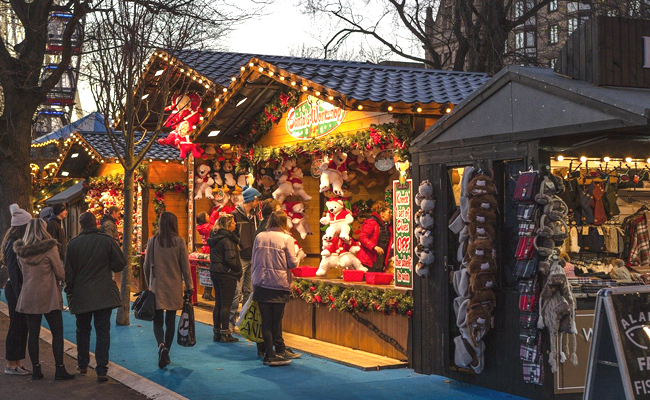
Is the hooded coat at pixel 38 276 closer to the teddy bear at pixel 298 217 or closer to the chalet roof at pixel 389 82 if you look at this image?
the chalet roof at pixel 389 82

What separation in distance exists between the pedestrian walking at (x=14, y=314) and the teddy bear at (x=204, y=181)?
6994mm

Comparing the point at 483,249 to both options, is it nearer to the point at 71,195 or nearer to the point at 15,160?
the point at 15,160

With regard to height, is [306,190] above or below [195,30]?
below

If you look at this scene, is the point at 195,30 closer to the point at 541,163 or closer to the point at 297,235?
the point at 297,235


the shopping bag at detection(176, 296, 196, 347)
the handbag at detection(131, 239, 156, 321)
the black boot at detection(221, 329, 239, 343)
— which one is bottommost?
the black boot at detection(221, 329, 239, 343)

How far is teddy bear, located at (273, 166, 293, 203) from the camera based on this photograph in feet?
46.6

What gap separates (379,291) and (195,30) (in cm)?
769

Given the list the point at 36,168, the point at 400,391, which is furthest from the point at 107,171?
the point at 400,391

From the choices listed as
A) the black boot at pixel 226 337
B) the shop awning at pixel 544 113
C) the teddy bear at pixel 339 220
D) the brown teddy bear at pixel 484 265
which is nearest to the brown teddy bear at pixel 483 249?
the brown teddy bear at pixel 484 265

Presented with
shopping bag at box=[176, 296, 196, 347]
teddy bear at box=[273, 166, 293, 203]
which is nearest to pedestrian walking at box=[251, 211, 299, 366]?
shopping bag at box=[176, 296, 196, 347]

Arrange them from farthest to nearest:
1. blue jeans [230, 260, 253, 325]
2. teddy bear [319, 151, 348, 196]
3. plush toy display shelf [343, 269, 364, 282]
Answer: blue jeans [230, 260, 253, 325], teddy bear [319, 151, 348, 196], plush toy display shelf [343, 269, 364, 282]

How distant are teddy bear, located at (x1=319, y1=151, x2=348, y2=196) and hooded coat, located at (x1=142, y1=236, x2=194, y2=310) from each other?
2.83 m

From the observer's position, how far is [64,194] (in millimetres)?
29688

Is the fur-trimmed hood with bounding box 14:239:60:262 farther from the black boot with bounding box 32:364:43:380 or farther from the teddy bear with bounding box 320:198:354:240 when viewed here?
the teddy bear with bounding box 320:198:354:240
